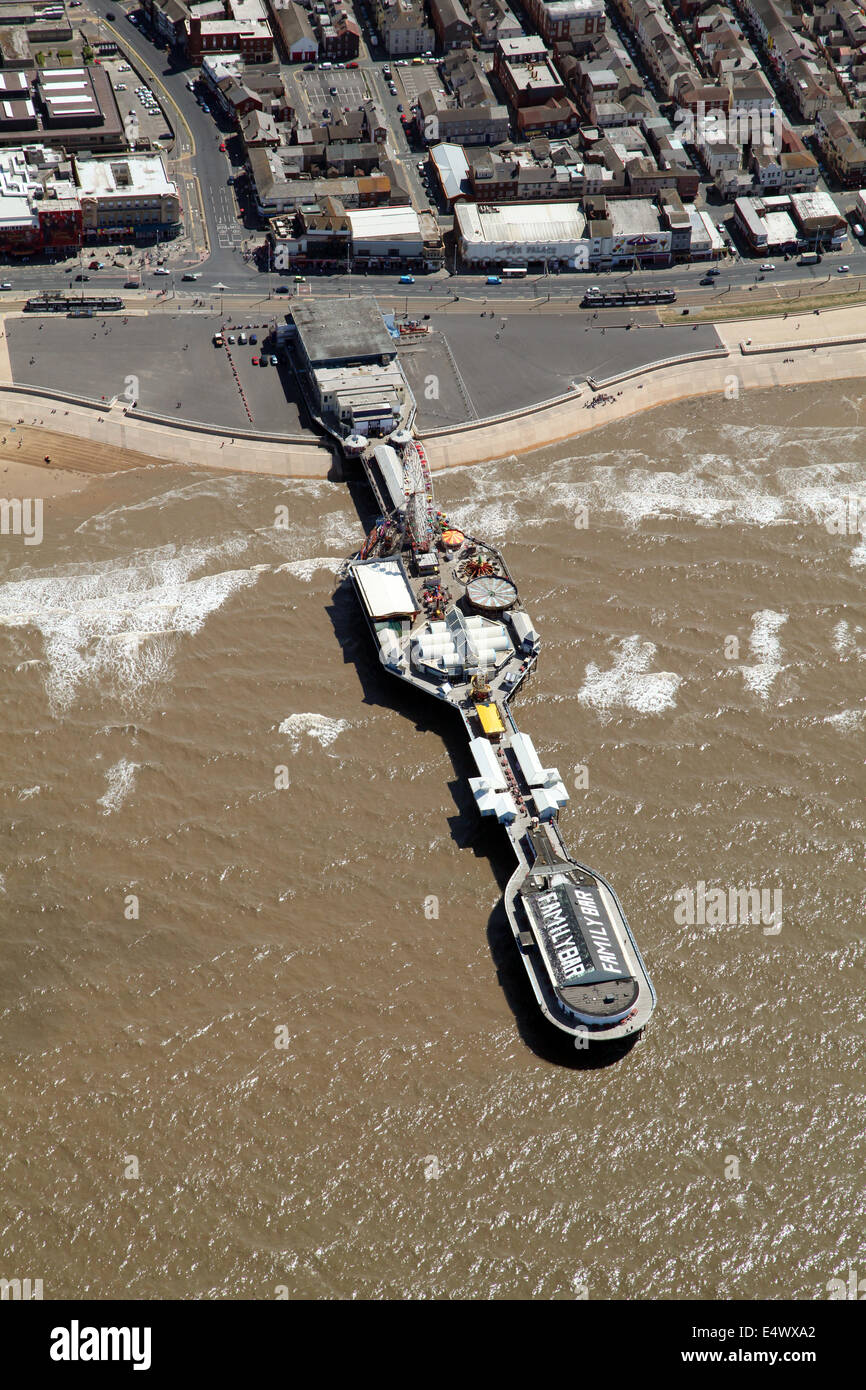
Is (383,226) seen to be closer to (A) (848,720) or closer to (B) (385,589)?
(B) (385,589)

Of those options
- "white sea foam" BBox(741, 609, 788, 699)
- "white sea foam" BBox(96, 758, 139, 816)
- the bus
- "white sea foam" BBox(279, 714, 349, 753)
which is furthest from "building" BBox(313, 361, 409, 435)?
"white sea foam" BBox(96, 758, 139, 816)

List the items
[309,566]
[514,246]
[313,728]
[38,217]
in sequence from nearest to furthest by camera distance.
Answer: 1. [313,728]
2. [309,566]
3. [38,217]
4. [514,246]

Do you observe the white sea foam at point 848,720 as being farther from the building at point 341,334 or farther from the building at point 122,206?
the building at point 122,206

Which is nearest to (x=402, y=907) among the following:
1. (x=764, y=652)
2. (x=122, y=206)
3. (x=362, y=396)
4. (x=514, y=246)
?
(x=764, y=652)

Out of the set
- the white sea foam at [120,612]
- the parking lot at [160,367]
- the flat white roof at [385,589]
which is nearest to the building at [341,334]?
the parking lot at [160,367]

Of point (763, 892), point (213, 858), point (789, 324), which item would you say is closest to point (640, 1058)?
point (763, 892)

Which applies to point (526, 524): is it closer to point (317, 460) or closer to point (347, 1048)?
point (317, 460)
